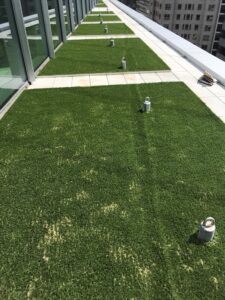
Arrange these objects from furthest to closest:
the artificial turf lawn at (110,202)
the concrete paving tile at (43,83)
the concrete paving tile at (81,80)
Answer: the concrete paving tile at (81,80) → the concrete paving tile at (43,83) → the artificial turf lawn at (110,202)

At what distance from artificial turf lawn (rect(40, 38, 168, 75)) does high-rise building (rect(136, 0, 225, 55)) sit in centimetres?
7539

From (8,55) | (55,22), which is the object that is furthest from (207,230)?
(55,22)

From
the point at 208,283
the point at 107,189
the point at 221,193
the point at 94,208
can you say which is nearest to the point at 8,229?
the point at 94,208

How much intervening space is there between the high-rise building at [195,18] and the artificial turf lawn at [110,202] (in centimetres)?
8863

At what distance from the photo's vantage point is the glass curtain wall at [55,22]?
17.1 m

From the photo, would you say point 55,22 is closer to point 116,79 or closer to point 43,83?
point 43,83

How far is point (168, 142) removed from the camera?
763 cm

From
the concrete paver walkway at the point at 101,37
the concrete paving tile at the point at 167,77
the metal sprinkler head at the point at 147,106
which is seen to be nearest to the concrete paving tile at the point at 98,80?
the concrete paving tile at the point at 167,77

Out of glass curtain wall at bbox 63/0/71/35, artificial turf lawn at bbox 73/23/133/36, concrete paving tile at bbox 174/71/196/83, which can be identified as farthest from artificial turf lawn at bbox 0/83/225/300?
artificial turf lawn at bbox 73/23/133/36

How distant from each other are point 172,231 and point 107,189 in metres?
1.78

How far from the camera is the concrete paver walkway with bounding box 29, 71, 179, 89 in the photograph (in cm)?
1214

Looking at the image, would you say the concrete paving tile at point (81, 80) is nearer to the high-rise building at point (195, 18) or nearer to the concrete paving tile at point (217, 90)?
the concrete paving tile at point (217, 90)

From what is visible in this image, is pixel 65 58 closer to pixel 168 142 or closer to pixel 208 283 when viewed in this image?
pixel 168 142

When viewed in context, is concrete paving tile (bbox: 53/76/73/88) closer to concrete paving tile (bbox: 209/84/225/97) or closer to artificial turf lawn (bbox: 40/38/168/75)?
artificial turf lawn (bbox: 40/38/168/75)
